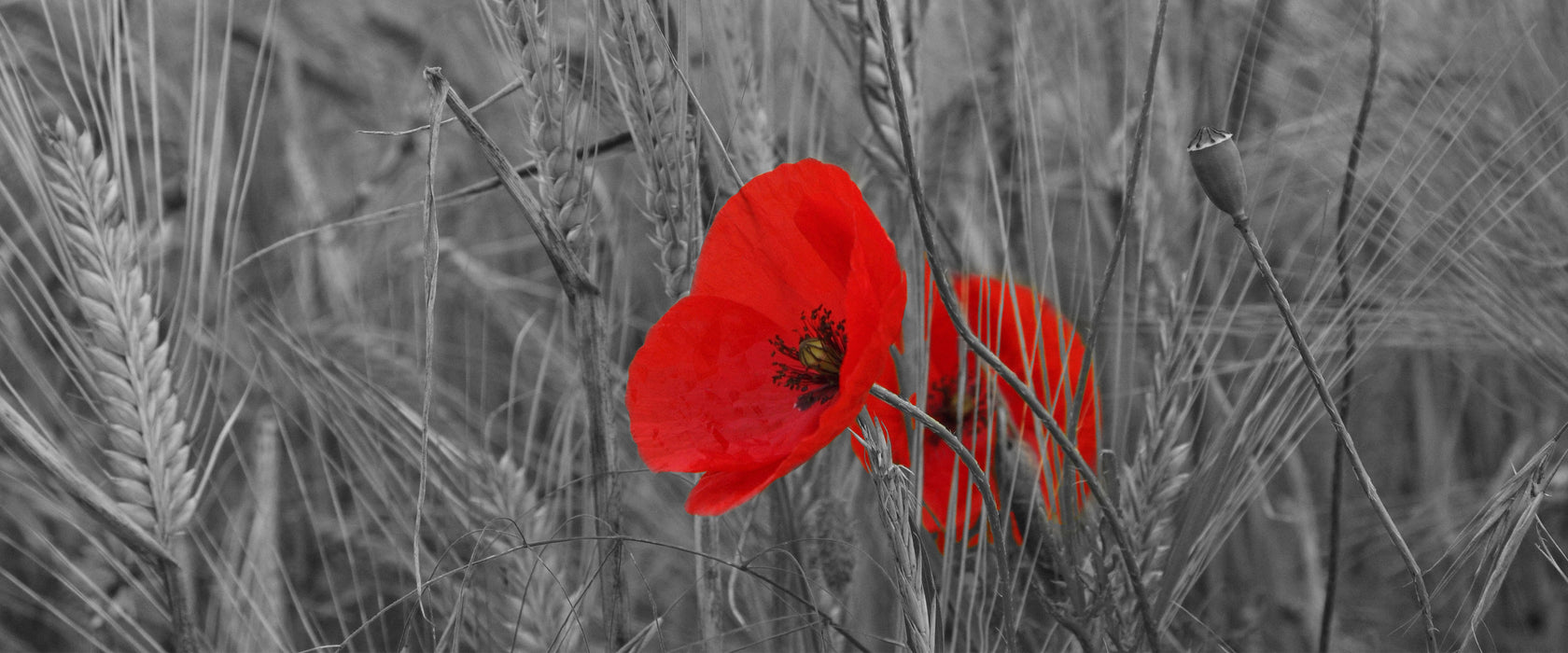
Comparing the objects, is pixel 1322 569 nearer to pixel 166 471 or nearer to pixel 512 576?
pixel 512 576

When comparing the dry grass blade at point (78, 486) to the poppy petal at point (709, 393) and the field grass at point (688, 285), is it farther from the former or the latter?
the poppy petal at point (709, 393)

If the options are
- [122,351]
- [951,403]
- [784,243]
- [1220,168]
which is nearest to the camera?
[1220,168]

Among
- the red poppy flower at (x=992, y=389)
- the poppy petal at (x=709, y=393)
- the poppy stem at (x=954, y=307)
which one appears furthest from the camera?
the red poppy flower at (x=992, y=389)

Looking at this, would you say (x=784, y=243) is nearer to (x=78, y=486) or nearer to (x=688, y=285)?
(x=688, y=285)

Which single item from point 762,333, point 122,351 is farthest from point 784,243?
point 122,351

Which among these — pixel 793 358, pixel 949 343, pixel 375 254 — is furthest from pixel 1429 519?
pixel 375 254

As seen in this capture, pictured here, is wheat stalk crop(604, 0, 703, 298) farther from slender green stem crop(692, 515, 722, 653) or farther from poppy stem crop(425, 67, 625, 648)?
slender green stem crop(692, 515, 722, 653)

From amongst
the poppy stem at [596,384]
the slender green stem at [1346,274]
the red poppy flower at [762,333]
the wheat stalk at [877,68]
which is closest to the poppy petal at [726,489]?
the red poppy flower at [762,333]

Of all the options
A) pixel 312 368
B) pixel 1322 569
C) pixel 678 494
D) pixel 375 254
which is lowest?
pixel 1322 569
